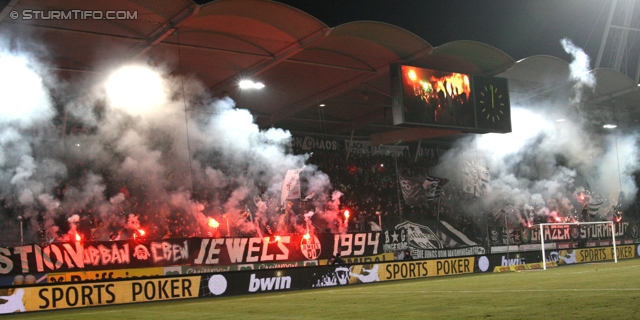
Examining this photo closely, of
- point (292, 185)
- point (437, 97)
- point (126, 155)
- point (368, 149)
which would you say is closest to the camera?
point (126, 155)

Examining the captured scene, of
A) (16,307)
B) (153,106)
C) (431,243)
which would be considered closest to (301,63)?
(153,106)

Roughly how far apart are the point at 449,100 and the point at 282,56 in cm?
722

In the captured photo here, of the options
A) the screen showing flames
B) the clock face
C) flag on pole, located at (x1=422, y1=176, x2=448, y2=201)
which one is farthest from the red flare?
flag on pole, located at (x1=422, y1=176, x2=448, y2=201)

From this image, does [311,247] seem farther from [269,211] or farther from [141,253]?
[141,253]

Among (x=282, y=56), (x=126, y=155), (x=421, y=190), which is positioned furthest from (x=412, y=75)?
(x=126, y=155)

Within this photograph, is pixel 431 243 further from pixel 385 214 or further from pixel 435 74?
pixel 435 74

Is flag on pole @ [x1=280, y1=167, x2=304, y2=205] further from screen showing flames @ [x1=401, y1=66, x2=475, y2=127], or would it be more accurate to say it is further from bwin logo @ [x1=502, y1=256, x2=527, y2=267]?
bwin logo @ [x1=502, y1=256, x2=527, y2=267]

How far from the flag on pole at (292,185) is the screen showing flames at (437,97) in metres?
4.73

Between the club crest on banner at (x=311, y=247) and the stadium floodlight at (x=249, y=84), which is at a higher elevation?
the stadium floodlight at (x=249, y=84)

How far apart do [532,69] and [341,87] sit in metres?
8.80

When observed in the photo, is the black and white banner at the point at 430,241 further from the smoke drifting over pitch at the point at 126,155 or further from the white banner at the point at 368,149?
the white banner at the point at 368,149

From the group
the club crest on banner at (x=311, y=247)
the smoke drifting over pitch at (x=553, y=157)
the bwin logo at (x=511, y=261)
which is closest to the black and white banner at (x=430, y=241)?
the smoke drifting over pitch at (x=553, y=157)

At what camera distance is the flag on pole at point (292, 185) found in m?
23.9

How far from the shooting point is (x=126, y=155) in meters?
23.4
